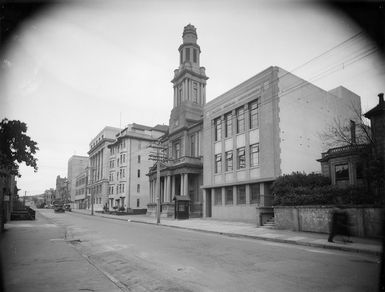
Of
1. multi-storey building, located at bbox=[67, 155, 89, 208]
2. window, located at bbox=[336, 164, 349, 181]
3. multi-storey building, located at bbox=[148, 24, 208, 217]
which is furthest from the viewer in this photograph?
A: multi-storey building, located at bbox=[67, 155, 89, 208]

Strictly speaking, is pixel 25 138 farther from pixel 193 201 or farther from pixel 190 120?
pixel 190 120

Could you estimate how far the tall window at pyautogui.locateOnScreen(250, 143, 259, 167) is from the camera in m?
29.3

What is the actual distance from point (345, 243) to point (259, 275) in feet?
25.9

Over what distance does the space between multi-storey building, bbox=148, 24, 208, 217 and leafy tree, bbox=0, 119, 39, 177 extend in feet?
80.5

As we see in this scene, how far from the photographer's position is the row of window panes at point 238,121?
1179 inches

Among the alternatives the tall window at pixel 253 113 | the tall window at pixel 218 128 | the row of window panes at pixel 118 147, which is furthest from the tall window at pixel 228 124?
the row of window panes at pixel 118 147

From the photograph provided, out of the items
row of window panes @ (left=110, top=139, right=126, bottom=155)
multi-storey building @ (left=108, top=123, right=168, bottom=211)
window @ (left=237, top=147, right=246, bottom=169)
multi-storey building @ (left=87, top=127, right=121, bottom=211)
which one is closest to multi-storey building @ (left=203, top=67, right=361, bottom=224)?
window @ (left=237, top=147, right=246, bottom=169)

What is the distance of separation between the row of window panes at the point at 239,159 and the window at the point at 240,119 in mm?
1949

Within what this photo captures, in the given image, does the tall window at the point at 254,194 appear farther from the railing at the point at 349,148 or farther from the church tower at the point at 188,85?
the church tower at the point at 188,85

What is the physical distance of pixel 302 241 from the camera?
50.8 feet

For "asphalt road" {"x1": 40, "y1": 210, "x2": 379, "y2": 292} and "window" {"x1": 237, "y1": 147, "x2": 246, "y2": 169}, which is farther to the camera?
"window" {"x1": 237, "y1": 147, "x2": 246, "y2": 169}

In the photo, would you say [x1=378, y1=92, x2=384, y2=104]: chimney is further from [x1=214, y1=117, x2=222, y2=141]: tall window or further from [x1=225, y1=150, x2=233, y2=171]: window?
[x1=214, y1=117, x2=222, y2=141]: tall window

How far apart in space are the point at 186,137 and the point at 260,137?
17.6m

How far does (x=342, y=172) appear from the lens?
26375mm
